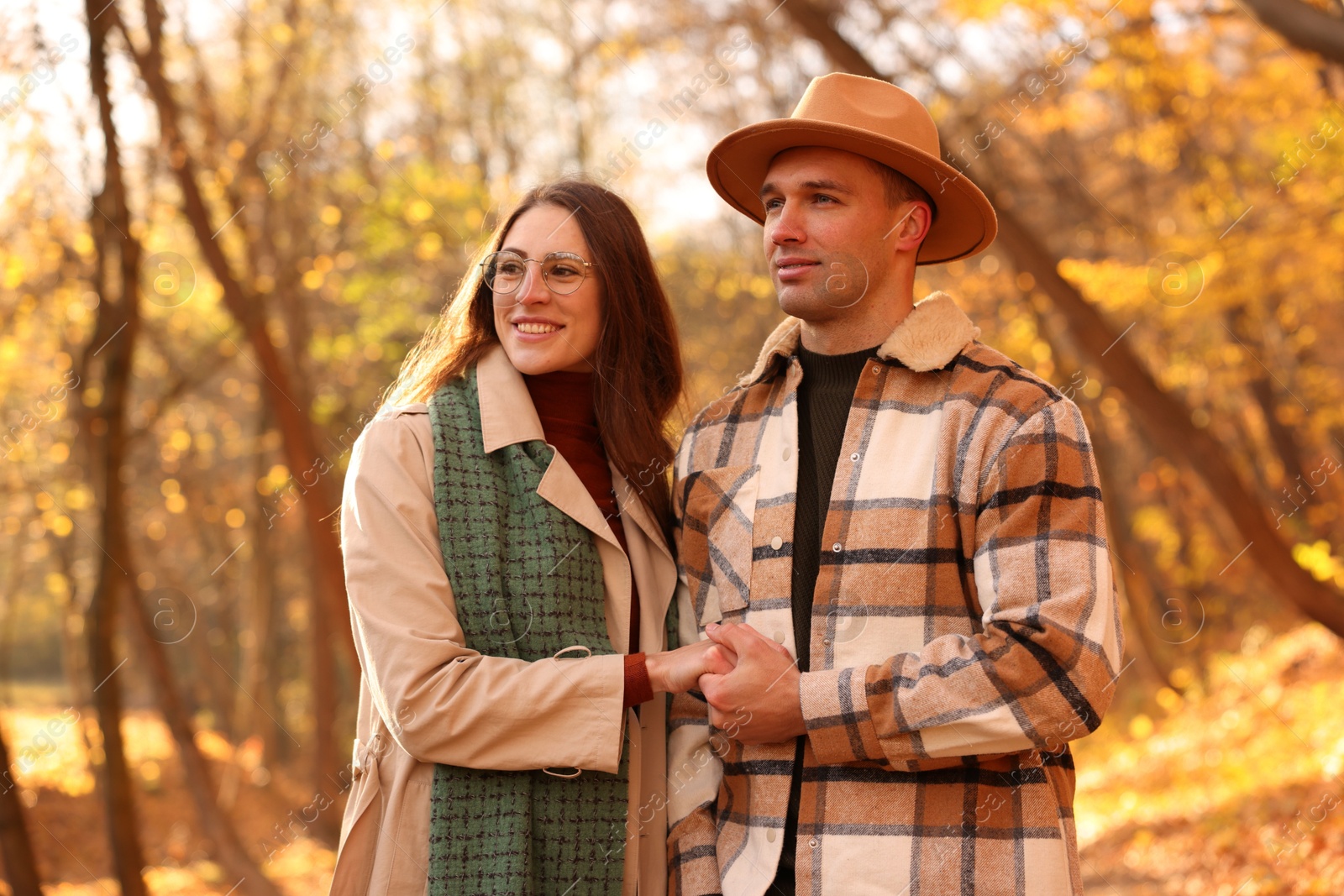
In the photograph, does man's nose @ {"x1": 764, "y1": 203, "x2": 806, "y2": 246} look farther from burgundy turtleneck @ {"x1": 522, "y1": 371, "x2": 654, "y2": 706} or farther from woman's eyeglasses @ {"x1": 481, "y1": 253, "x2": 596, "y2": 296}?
burgundy turtleneck @ {"x1": 522, "y1": 371, "x2": 654, "y2": 706}

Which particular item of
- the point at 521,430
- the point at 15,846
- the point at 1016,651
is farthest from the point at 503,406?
the point at 15,846

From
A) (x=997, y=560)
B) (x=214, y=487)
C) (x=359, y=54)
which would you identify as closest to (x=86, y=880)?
(x=214, y=487)

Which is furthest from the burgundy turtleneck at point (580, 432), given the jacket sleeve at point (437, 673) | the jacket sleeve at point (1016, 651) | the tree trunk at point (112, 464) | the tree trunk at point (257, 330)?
the tree trunk at point (112, 464)

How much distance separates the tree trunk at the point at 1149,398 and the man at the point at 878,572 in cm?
391

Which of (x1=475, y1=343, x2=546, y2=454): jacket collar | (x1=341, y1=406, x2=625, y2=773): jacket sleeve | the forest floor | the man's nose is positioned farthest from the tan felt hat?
the forest floor

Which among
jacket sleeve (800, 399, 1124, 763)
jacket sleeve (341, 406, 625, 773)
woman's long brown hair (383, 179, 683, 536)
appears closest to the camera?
jacket sleeve (800, 399, 1124, 763)

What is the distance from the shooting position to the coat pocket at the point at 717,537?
2.76 meters

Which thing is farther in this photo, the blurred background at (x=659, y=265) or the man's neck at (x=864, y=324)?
the blurred background at (x=659, y=265)

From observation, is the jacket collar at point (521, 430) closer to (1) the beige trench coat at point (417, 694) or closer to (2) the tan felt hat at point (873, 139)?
(1) the beige trench coat at point (417, 694)

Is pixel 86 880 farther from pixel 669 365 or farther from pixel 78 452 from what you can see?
pixel 669 365

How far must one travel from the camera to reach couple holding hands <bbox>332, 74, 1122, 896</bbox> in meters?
2.37

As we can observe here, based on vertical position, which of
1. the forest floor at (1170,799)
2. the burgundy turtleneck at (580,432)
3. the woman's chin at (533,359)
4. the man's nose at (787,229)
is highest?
the man's nose at (787,229)

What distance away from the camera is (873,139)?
2.70 m

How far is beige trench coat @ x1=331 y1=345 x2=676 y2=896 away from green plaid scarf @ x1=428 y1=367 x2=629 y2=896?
0.16 ft
